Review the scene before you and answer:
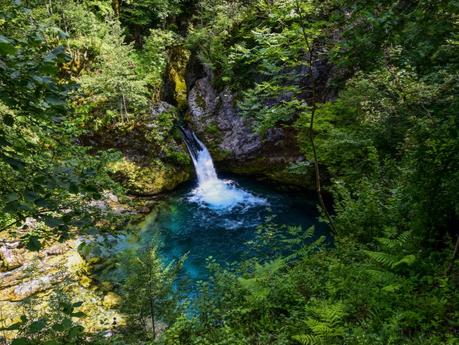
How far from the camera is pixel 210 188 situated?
13672 mm

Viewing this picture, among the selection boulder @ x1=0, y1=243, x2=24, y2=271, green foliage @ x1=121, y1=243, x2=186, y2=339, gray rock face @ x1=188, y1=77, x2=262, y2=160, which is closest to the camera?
green foliage @ x1=121, y1=243, x2=186, y2=339

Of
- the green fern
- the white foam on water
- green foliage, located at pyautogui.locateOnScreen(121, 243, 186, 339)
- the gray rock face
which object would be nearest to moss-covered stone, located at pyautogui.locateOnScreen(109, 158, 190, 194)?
the white foam on water

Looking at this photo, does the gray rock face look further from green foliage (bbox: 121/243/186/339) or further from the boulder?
green foliage (bbox: 121/243/186/339)

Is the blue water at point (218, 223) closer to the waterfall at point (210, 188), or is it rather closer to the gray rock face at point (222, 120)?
the waterfall at point (210, 188)

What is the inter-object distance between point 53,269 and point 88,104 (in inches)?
285

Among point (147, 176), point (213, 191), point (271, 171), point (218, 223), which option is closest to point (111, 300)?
point (218, 223)

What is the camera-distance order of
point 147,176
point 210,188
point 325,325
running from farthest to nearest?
point 210,188 → point 147,176 → point 325,325

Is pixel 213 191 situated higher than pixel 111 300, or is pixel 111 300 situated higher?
pixel 213 191

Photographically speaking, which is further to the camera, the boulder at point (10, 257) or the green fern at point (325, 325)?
the boulder at point (10, 257)

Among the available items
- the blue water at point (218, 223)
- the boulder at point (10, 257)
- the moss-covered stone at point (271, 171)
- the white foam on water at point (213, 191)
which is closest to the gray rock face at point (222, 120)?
the moss-covered stone at point (271, 171)

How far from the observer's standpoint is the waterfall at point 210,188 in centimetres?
1270

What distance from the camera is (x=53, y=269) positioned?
8602mm

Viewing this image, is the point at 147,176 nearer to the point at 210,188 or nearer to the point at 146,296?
the point at 210,188

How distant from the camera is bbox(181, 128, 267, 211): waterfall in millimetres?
12695
